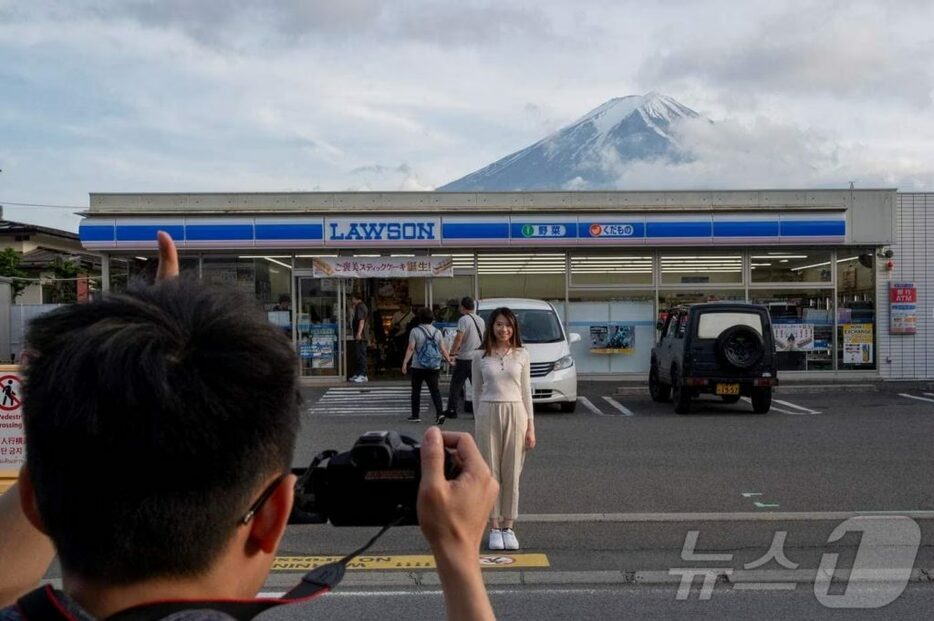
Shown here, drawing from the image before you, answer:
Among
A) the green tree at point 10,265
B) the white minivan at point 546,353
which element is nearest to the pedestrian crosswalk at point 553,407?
the white minivan at point 546,353

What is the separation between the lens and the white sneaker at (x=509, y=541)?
7293 millimetres

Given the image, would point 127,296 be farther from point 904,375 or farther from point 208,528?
point 904,375

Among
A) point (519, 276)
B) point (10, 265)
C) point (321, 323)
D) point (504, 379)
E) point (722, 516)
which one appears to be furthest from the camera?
point (10, 265)

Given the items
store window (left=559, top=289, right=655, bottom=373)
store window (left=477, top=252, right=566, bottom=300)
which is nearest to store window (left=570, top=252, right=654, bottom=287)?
store window (left=559, top=289, right=655, bottom=373)

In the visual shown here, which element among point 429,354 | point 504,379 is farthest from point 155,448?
point 429,354

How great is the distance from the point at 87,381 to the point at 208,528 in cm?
25

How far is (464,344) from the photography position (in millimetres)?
14812

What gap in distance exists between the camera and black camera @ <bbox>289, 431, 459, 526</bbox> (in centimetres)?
168

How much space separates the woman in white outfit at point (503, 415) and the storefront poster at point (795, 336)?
52.5ft

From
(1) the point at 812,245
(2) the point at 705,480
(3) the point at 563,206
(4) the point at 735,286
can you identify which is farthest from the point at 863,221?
(2) the point at 705,480

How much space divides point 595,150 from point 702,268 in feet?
135

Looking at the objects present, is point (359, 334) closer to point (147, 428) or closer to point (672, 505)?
point (672, 505)

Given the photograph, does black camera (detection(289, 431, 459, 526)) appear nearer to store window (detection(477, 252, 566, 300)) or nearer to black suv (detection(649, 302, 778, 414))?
black suv (detection(649, 302, 778, 414))

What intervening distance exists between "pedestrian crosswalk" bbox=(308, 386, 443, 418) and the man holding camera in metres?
15.0
